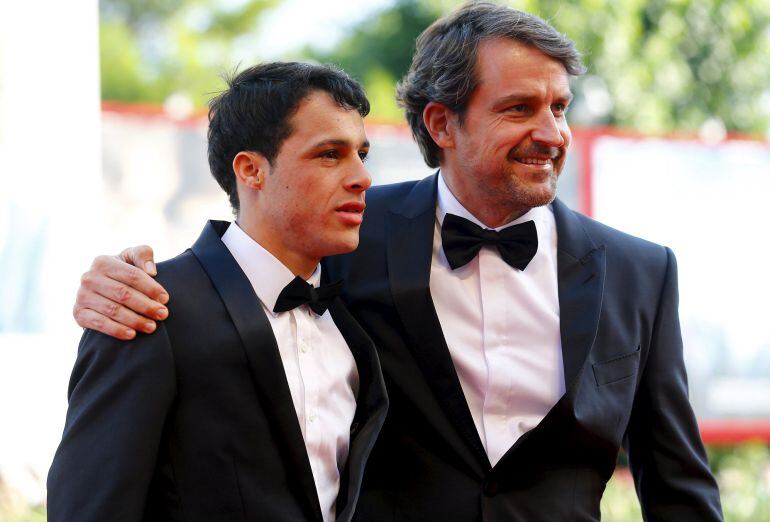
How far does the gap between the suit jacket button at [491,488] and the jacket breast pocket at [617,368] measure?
1.28 ft

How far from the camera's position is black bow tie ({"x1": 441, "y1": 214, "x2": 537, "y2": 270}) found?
3119mm

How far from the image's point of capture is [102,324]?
240 centimetres

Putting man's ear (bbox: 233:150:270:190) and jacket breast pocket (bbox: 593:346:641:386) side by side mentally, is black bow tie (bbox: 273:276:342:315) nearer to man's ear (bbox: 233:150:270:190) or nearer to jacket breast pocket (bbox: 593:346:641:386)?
man's ear (bbox: 233:150:270:190)

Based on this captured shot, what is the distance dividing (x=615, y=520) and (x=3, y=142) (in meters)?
4.31

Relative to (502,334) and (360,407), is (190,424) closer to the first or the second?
(360,407)

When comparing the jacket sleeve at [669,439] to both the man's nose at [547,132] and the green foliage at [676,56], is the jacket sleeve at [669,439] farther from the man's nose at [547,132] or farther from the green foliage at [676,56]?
the green foliage at [676,56]

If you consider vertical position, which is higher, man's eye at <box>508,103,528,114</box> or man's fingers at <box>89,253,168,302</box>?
man's eye at <box>508,103,528,114</box>

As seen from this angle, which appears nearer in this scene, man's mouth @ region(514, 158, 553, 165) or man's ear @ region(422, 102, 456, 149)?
man's mouth @ region(514, 158, 553, 165)

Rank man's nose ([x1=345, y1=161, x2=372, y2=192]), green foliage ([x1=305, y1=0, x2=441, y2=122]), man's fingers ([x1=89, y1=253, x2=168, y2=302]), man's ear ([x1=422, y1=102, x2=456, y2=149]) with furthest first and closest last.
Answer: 1. green foliage ([x1=305, y1=0, x2=441, y2=122])
2. man's ear ([x1=422, y1=102, x2=456, y2=149])
3. man's nose ([x1=345, y1=161, x2=372, y2=192])
4. man's fingers ([x1=89, y1=253, x2=168, y2=302])

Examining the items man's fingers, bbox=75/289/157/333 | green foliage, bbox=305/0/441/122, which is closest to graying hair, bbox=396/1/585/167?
man's fingers, bbox=75/289/157/333

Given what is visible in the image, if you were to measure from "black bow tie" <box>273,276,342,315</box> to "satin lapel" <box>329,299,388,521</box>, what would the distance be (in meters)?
0.14

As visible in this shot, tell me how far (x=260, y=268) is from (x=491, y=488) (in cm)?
85

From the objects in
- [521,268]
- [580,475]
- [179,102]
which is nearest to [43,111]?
[179,102]

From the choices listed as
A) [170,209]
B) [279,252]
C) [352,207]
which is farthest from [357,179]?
[170,209]
